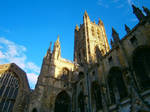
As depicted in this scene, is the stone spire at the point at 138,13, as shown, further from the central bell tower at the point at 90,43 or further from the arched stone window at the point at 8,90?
the arched stone window at the point at 8,90

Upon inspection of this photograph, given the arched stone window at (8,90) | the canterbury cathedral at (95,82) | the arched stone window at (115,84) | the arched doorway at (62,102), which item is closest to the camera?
the canterbury cathedral at (95,82)

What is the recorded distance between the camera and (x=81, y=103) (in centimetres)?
1783

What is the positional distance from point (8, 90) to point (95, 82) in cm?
1474

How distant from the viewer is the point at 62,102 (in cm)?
2002

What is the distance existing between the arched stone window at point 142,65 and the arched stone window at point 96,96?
540 centimetres

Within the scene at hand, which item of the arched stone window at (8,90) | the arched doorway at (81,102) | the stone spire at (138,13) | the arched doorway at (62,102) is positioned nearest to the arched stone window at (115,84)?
the arched doorway at (81,102)

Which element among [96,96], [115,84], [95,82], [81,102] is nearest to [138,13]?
[115,84]

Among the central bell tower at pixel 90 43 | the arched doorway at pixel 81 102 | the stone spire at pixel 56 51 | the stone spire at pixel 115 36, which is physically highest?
the central bell tower at pixel 90 43

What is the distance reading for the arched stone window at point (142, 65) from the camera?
415 inches

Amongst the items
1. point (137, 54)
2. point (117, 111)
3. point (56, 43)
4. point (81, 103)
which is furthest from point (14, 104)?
point (137, 54)

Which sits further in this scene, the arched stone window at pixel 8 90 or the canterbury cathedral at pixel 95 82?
the arched stone window at pixel 8 90

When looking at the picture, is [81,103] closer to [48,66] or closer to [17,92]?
[48,66]

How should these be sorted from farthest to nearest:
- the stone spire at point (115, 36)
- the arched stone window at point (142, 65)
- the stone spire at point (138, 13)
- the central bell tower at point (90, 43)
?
1. the central bell tower at point (90, 43)
2. the stone spire at point (115, 36)
3. the stone spire at point (138, 13)
4. the arched stone window at point (142, 65)

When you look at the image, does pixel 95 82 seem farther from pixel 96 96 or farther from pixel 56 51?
pixel 56 51
